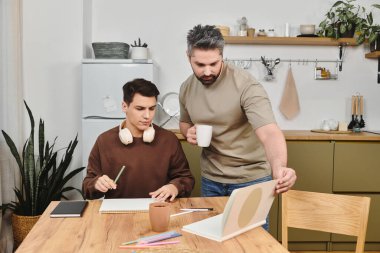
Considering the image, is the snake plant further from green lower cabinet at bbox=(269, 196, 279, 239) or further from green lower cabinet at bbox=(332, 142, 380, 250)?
green lower cabinet at bbox=(332, 142, 380, 250)

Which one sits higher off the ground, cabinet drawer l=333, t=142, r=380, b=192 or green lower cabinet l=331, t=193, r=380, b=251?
cabinet drawer l=333, t=142, r=380, b=192

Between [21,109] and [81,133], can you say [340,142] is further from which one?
[21,109]

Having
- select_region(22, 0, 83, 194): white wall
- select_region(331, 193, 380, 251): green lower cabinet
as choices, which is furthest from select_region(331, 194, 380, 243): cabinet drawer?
select_region(22, 0, 83, 194): white wall

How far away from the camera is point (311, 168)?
12.3ft

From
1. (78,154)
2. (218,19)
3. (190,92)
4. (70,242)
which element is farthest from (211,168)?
A: (218,19)

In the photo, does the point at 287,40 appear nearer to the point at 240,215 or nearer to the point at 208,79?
the point at 208,79

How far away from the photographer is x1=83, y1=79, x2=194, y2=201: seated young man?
2143 mm

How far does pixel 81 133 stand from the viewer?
404 cm

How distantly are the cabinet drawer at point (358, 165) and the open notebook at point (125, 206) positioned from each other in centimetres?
230

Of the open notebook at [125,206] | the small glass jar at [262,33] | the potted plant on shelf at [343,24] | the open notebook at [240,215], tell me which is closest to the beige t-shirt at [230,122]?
the open notebook at [125,206]

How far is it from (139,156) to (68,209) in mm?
498

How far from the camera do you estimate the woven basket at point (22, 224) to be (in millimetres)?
3494

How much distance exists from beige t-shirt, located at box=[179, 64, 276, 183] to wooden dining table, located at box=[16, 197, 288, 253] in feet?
1.58

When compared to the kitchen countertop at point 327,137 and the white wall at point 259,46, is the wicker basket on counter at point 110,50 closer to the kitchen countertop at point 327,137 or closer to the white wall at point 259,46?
the white wall at point 259,46
